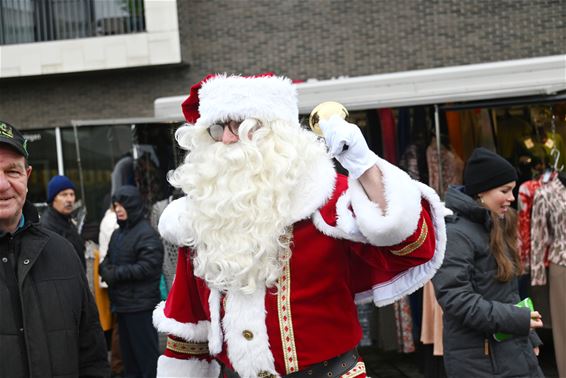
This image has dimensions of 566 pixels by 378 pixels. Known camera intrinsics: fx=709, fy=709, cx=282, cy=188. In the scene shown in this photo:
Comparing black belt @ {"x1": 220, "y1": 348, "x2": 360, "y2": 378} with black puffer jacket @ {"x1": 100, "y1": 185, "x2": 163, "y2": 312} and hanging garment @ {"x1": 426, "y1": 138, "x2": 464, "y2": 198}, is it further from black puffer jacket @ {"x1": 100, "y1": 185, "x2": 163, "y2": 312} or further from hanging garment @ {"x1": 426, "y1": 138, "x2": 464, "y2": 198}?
hanging garment @ {"x1": 426, "y1": 138, "x2": 464, "y2": 198}

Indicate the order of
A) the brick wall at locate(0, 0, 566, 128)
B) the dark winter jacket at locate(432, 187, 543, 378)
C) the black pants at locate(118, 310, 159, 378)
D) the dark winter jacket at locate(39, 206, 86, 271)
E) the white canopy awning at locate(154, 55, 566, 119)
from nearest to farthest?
1. the dark winter jacket at locate(432, 187, 543, 378)
2. the white canopy awning at locate(154, 55, 566, 119)
3. the black pants at locate(118, 310, 159, 378)
4. the dark winter jacket at locate(39, 206, 86, 271)
5. the brick wall at locate(0, 0, 566, 128)

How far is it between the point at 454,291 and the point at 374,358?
3960mm

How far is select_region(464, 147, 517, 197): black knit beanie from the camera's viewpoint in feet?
12.7

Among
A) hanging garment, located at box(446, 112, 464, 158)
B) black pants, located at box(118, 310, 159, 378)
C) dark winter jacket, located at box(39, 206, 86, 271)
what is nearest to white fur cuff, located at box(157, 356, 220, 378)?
black pants, located at box(118, 310, 159, 378)

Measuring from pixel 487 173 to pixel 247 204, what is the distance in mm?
1793

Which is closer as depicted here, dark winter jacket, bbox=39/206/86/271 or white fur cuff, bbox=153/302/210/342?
white fur cuff, bbox=153/302/210/342

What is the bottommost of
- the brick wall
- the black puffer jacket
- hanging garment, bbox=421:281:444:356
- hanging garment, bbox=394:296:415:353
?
hanging garment, bbox=394:296:415:353

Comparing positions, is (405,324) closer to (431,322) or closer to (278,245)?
(431,322)

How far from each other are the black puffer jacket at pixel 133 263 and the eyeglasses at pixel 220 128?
375cm

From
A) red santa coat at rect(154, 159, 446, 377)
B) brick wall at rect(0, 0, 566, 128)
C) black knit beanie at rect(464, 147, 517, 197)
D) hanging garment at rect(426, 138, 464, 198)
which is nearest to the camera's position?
red santa coat at rect(154, 159, 446, 377)

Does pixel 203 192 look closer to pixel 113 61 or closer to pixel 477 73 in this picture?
pixel 477 73

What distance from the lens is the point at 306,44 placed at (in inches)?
500

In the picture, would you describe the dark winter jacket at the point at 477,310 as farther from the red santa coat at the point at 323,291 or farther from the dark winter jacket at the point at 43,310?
the dark winter jacket at the point at 43,310

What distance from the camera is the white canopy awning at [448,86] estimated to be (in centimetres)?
617
